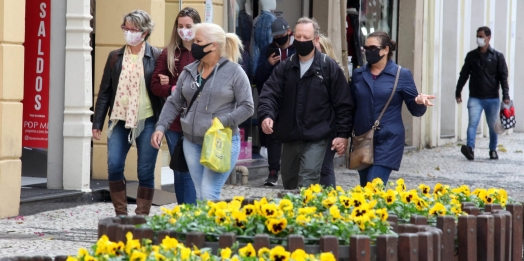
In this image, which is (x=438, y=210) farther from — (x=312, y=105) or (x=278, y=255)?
(x=312, y=105)

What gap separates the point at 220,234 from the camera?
4.49 meters

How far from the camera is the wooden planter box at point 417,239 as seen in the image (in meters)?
4.38

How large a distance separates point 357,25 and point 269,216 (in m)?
12.4

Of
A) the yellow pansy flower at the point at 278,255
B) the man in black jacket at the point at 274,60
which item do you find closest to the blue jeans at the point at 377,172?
the yellow pansy flower at the point at 278,255

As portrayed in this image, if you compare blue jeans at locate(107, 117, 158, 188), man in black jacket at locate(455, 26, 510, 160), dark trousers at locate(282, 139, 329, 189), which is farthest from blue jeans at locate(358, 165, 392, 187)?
man in black jacket at locate(455, 26, 510, 160)

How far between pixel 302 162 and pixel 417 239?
12.0 ft

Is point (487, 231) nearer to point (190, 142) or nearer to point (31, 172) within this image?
point (190, 142)

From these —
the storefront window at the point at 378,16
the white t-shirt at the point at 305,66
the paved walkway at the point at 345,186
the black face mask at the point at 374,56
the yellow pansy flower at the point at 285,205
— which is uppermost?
the storefront window at the point at 378,16

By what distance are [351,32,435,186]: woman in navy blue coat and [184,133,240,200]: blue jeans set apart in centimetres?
108

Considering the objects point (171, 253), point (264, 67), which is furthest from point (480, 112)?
point (171, 253)

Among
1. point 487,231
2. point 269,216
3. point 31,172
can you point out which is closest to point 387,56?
point 487,231

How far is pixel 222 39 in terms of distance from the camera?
7.50 meters

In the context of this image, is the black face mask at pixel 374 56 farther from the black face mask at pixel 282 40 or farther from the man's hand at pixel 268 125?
the black face mask at pixel 282 40

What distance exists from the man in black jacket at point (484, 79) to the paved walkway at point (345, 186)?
72 centimetres
